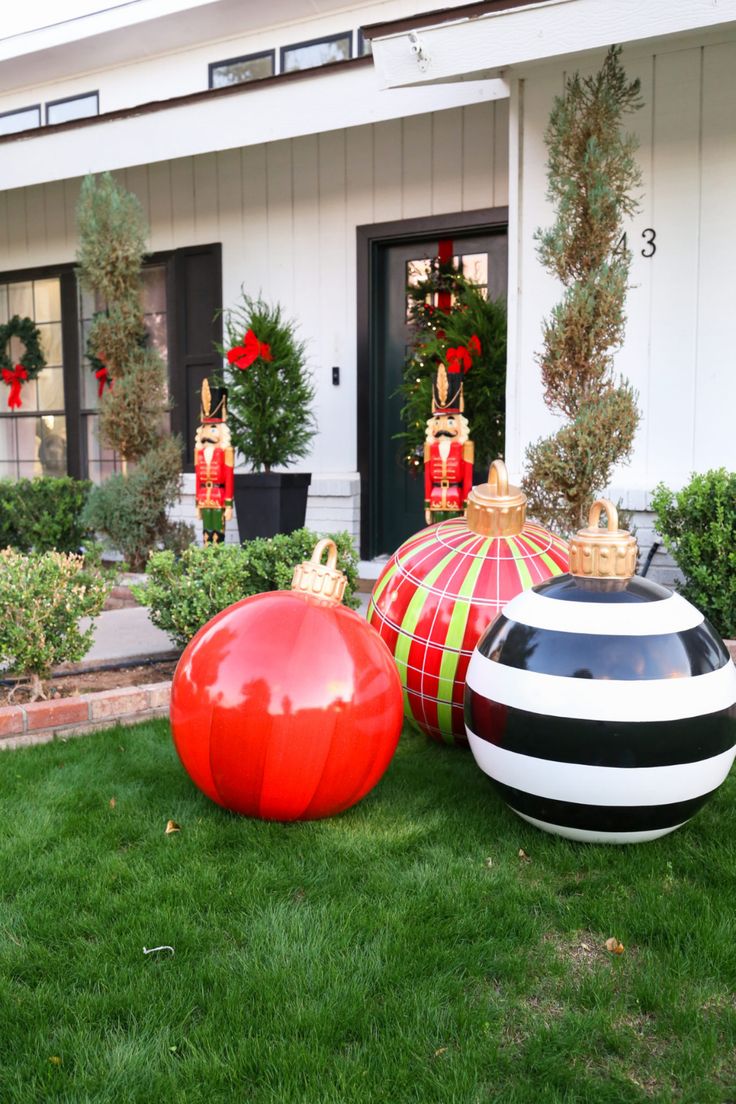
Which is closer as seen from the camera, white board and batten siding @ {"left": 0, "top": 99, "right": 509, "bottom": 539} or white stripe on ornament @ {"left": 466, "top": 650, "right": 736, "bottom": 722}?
white stripe on ornament @ {"left": 466, "top": 650, "right": 736, "bottom": 722}

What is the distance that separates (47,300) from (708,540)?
7577 millimetres

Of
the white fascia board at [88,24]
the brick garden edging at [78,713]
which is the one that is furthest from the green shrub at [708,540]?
the white fascia board at [88,24]

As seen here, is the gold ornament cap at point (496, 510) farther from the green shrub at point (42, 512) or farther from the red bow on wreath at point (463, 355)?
the green shrub at point (42, 512)

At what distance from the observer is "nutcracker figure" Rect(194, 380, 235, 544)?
20.8 feet

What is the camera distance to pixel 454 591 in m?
3.36

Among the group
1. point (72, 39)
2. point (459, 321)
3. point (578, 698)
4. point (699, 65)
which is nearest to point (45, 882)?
point (578, 698)

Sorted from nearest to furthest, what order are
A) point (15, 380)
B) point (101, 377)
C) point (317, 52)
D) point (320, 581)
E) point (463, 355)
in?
point (320, 581) → point (463, 355) → point (317, 52) → point (101, 377) → point (15, 380)

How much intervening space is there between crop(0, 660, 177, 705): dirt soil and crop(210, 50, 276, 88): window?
6403mm

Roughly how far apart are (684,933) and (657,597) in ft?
3.04

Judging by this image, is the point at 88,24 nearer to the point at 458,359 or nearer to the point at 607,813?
the point at 458,359

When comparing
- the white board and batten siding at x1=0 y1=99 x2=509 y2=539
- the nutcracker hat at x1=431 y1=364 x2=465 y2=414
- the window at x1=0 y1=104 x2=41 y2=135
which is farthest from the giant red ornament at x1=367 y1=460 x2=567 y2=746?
the window at x1=0 y1=104 x2=41 y2=135

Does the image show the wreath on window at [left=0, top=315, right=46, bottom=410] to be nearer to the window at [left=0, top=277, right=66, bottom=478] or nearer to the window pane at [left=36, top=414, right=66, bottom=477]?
the window at [left=0, top=277, right=66, bottom=478]

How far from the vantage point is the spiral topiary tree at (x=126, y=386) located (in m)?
7.55

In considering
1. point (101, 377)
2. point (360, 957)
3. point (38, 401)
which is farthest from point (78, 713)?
point (38, 401)
